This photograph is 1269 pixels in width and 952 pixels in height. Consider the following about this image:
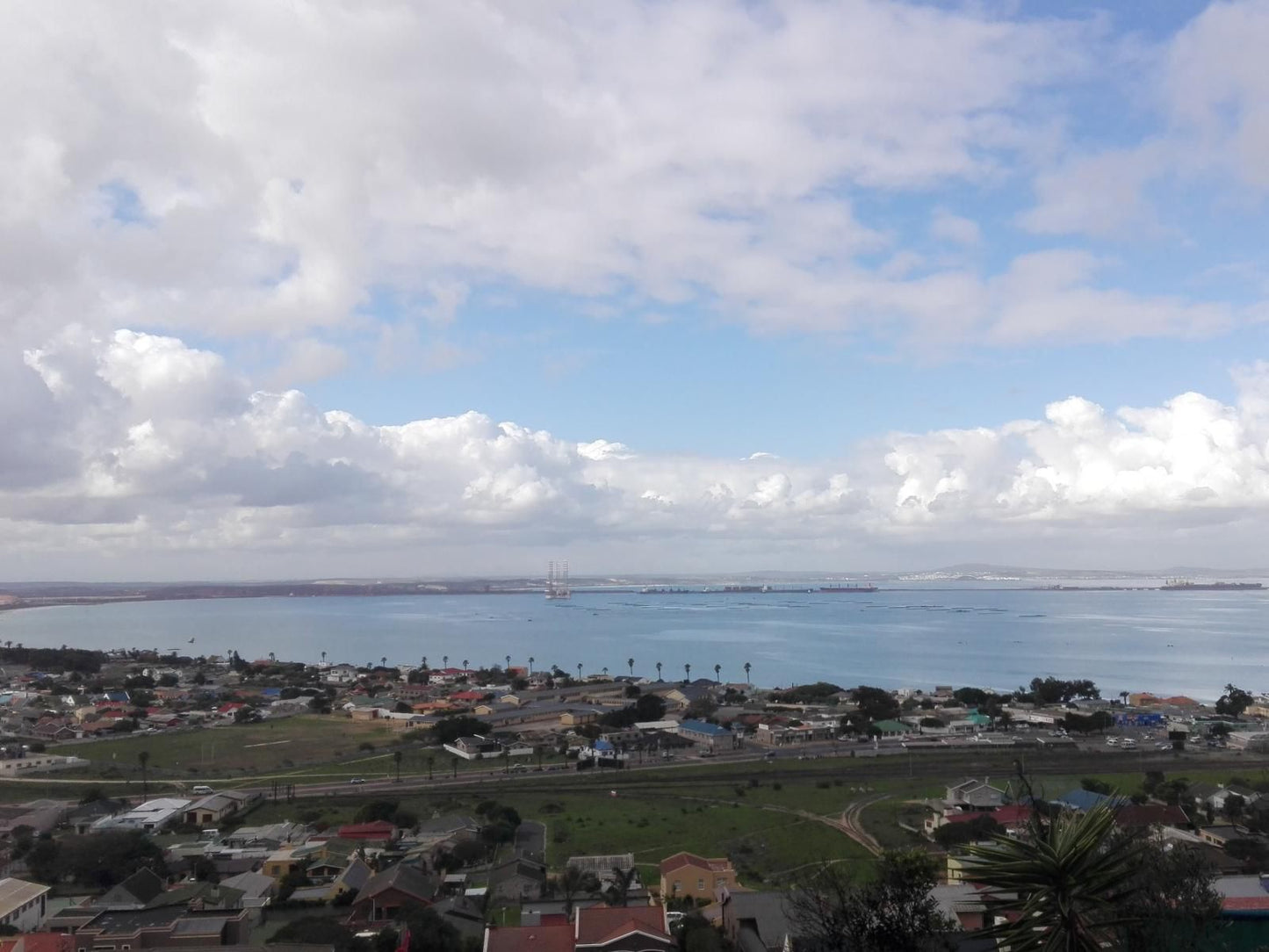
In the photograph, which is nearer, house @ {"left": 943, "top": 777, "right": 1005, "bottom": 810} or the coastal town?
the coastal town

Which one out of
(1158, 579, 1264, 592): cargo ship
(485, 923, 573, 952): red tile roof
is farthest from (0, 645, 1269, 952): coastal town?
(1158, 579, 1264, 592): cargo ship

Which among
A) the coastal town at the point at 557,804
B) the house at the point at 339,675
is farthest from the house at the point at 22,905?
the house at the point at 339,675

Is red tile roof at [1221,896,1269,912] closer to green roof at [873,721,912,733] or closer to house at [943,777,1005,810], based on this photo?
house at [943,777,1005,810]

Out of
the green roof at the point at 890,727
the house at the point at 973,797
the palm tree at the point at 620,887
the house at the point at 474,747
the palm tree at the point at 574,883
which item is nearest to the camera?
the palm tree at the point at 620,887

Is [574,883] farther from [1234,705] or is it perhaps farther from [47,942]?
[1234,705]

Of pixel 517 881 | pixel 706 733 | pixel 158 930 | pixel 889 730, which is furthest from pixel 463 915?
pixel 889 730

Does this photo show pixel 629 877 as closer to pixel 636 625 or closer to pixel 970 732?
pixel 970 732

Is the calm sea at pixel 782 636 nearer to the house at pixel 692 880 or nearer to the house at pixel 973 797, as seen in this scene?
the house at pixel 973 797
